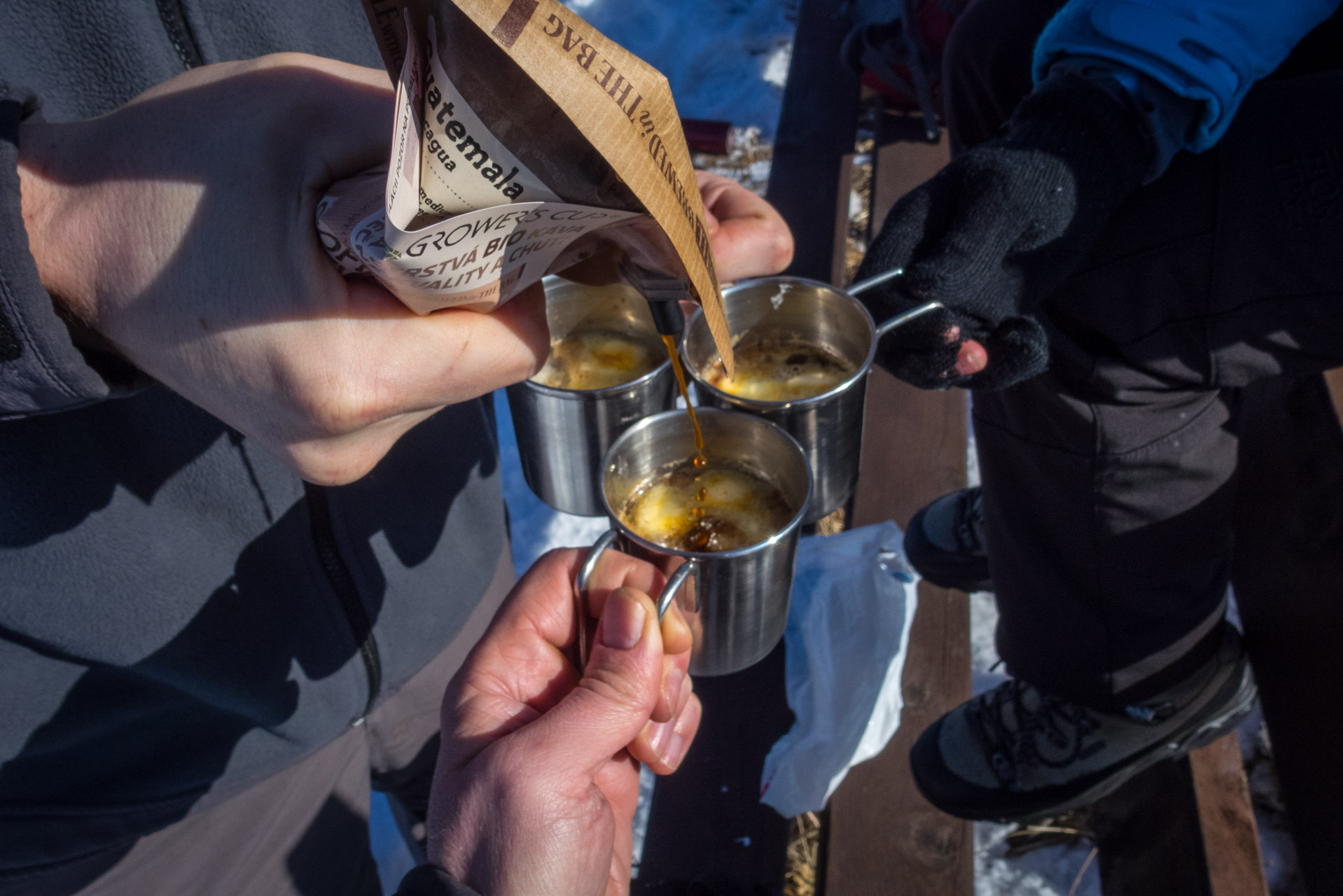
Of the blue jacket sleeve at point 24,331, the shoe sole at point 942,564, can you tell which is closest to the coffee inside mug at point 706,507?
the blue jacket sleeve at point 24,331

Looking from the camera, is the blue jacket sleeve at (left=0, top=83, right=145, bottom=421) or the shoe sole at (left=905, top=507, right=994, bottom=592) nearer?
the blue jacket sleeve at (left=0, top=83, right=145, bottom=421)

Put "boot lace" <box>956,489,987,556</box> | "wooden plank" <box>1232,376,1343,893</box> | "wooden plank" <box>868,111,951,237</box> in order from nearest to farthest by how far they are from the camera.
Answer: "wooden plank" <box>1232,376,1343,893</box>
"boot lace" <box>956,489,987,556</box>
"wooden plank" <box>868,111,951,237</box>

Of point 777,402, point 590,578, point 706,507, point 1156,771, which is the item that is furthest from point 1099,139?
point 1156,771

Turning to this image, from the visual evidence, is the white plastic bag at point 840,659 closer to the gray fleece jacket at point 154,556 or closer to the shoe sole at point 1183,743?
the shoe sole at point 1183,743

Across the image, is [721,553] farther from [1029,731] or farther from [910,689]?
[1029,731]

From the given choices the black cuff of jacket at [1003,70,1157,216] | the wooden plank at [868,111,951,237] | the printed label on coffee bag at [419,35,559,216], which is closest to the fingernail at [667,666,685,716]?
the printed label on coffee bag at [419,35,559,216]

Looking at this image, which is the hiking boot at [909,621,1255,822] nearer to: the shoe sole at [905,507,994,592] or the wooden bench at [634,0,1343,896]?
the wooden bench at [634,0,1343,896]
